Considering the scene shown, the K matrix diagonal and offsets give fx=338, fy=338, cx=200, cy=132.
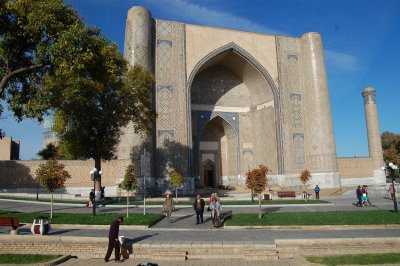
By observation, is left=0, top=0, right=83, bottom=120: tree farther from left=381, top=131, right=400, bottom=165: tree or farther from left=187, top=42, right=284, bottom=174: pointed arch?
left=381, top=131, right=400, bottom=165: tree

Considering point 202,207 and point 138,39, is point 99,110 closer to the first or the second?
point 138,39

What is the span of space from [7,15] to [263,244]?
10.4 m

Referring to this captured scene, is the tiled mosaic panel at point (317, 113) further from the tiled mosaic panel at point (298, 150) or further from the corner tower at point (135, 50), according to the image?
the corner tower at point (135, 50)

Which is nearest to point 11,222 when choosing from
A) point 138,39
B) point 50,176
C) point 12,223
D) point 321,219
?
point 12,223

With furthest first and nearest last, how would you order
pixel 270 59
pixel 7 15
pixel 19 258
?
1. pixel 270 59
2. pixel 7 15
3. pixel 19 258

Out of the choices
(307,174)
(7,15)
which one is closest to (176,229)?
(7,15)

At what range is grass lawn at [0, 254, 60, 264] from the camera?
7188mm

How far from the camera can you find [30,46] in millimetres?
11773

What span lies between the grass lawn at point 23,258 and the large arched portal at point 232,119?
71.0 ft

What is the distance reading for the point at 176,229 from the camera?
1085 centimetres

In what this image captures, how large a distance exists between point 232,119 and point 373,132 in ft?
44.7

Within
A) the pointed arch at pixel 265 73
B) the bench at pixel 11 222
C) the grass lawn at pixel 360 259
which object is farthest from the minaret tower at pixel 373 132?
the bench at pixel 11 222

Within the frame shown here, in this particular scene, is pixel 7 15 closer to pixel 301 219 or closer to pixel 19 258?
pixel 19 258

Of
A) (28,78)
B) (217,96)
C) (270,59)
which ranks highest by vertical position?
(270,59)
